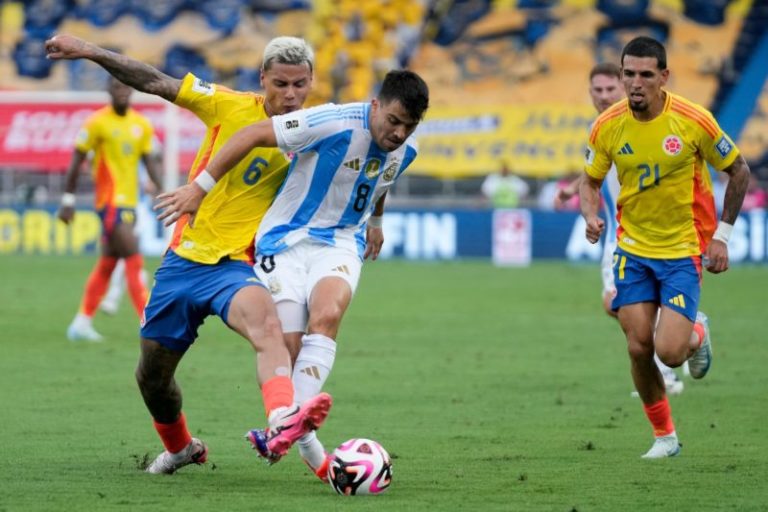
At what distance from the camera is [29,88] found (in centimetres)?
3697

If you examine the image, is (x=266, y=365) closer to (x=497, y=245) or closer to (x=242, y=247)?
(x=242, y=247)

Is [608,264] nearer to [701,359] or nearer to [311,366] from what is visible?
[701,359]

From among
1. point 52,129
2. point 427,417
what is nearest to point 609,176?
point 427,417

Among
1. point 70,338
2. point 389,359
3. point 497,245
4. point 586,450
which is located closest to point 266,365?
point 586,450

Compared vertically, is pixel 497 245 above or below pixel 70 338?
below

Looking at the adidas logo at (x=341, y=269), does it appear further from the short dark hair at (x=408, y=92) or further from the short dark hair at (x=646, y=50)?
the short dark hair at (x=646, y=50)

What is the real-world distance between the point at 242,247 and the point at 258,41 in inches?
1168

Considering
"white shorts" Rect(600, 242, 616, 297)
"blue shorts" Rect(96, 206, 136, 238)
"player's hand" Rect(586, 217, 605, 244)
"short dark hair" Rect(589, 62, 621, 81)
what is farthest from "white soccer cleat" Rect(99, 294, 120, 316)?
"player's hand" Rect(586, 217, 605, 244)

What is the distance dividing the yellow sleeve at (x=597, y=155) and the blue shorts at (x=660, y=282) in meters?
0.51

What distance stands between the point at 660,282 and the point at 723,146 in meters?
0.87

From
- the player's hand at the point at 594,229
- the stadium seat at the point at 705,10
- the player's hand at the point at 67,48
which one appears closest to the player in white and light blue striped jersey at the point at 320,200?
the player's hand at the point at 67,48

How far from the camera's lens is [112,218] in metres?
15.0

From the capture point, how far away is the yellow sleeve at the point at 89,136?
15.2m

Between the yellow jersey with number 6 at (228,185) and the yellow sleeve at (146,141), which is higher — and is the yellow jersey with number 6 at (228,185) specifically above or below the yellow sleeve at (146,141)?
above
